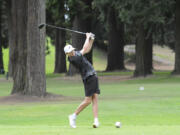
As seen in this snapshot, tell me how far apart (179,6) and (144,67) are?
5222 mm

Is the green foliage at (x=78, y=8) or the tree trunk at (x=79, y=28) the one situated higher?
the green foliage at (x=78, y=8)

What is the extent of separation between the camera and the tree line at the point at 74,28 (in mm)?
22812

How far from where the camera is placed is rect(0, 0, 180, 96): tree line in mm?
22812

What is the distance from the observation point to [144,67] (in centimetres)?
3869

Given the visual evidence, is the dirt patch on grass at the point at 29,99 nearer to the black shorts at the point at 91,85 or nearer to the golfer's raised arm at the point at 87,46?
the golfer's raised arm at the point at 87,46

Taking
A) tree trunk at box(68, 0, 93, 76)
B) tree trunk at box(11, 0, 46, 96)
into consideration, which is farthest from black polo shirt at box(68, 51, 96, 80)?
tree trunk at box(68, 0, 93, 76)

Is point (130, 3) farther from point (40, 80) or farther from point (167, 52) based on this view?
point (167, 52)

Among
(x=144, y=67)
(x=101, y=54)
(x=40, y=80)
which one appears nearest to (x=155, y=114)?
(x=40, y=80)

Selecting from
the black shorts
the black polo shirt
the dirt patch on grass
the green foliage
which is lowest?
the dirt patch on grass

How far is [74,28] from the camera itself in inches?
1721

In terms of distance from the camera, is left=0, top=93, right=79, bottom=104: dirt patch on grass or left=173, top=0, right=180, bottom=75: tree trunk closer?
left=0, top=93, right=79, bottom=104: dirt patch on grass

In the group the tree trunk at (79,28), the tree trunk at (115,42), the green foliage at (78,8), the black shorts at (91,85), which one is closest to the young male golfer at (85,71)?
the black shorts at (91,85)

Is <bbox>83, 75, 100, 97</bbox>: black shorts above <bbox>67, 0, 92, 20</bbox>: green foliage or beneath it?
beneath

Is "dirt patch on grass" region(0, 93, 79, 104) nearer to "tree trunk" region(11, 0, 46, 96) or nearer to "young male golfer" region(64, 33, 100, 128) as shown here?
"tree trunk" region(11, 0, 46, 96)
